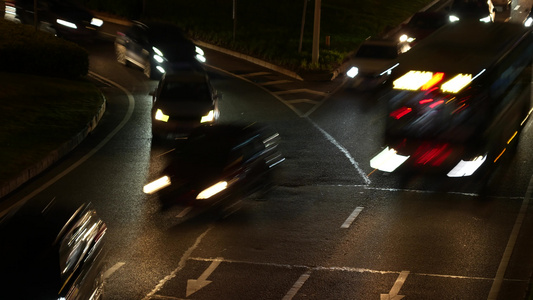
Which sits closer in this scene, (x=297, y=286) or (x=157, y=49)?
(x=297, y=286)

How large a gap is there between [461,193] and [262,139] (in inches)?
164

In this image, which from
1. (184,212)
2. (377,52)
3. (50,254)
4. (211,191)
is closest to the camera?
(50,254)

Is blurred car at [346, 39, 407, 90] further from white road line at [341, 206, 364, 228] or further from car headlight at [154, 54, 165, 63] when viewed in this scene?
white road line at [341, 206, 364, 228]

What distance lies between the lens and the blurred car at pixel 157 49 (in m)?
29.2

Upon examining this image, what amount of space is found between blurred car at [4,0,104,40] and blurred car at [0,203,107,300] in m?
26.0

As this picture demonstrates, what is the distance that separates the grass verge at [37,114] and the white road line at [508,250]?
32.0ft

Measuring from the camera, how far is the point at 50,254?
7.42m

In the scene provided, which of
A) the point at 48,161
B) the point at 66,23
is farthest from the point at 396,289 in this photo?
the point at 66,23

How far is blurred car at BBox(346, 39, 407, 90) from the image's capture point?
2856 cm

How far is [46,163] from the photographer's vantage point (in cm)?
1817

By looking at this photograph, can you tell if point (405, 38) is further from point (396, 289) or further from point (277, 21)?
point (396, 289)

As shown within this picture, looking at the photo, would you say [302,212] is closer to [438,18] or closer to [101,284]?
[101,284]

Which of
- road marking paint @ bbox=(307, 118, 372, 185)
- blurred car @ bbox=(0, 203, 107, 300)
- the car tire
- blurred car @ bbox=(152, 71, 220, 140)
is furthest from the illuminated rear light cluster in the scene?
the car tire

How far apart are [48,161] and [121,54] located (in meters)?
14.1
